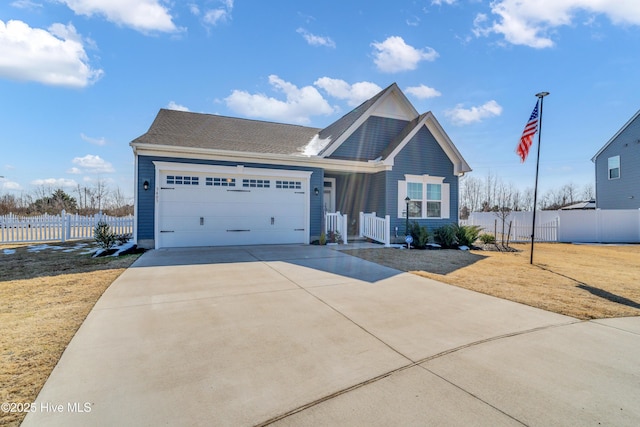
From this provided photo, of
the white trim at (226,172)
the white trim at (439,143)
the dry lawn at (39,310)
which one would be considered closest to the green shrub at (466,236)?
the white trim at (439,143)

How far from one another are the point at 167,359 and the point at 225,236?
830cm

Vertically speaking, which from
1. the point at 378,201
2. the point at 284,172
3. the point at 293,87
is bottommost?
the point at 378,201

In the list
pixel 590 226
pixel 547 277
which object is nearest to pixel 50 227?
pixel 547 277

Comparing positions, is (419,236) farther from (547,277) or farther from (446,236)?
(547,277)

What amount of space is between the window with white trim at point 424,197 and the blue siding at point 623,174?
48.4ft

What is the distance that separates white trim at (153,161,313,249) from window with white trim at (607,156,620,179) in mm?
21942

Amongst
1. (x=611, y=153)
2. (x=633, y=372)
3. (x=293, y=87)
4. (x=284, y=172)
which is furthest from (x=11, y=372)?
(x=611, y=153)

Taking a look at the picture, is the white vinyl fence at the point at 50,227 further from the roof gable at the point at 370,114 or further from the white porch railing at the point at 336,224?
the roof gable at the point at 370,114

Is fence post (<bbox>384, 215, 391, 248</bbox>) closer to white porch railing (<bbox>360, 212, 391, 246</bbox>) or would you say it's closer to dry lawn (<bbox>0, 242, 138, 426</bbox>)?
white porch railing (<bbox>360, 212, 391, 246</bbox>)

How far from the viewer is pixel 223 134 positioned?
1243cm

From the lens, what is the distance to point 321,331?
139 inches

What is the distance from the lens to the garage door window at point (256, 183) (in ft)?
36.7

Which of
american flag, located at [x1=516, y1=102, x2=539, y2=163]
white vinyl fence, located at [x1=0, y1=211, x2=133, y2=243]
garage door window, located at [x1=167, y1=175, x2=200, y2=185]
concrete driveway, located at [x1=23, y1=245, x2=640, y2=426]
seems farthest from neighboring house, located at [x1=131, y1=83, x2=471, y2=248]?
concrete driveway, located at [x1=23, y1=245, x2=640, y2=426]

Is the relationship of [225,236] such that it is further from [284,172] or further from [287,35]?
[287,35]
